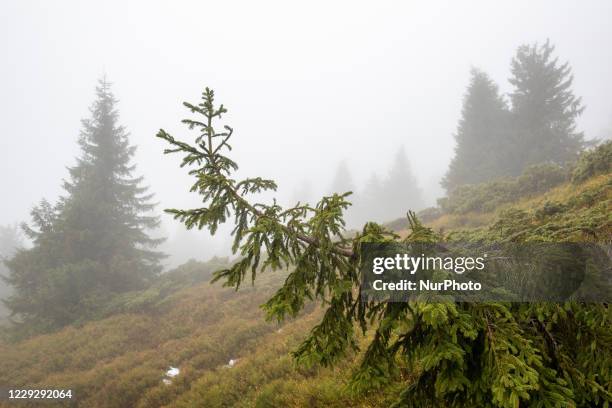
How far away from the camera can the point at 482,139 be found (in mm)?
30188

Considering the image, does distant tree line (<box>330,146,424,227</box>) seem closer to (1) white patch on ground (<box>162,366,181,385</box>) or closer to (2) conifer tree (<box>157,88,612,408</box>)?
(1) white patch on ground (<box>162,366,181,385</box>)

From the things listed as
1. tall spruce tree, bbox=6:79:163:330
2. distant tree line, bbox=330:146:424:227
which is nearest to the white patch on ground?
tall spruce tree, bbox=6:79:163:330

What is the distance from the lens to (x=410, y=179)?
5572cm

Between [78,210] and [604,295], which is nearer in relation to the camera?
[604,295]

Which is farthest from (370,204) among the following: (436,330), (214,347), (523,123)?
(436,330)

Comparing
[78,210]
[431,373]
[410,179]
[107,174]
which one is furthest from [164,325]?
[410,179]

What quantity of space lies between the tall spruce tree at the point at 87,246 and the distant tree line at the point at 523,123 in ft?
90.4

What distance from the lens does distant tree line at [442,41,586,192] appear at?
2569 cm

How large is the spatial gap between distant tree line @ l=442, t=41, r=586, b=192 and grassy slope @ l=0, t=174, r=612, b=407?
39.0 feet

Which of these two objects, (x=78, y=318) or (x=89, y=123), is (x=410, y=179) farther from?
(x=78, y=318)

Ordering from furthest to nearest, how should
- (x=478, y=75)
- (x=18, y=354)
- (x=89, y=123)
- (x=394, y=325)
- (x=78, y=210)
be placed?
1. (x=478, y=75)
2. (x=89, y=123)
3. (x=78, y=210)
4. (x=18, y=354)
5. (x=394, y=325)

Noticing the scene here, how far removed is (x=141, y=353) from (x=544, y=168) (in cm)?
2089

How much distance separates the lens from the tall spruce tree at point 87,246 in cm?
1766

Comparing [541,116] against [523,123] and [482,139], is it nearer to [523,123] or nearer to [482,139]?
[523,123]
